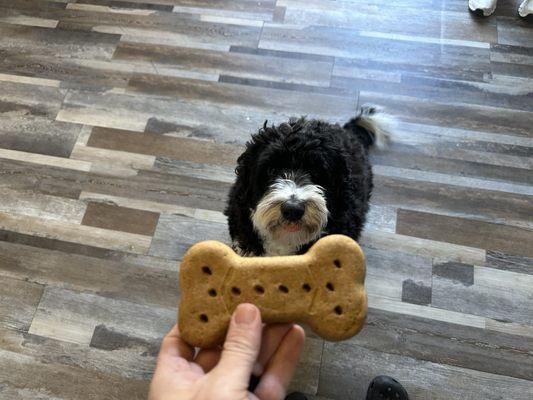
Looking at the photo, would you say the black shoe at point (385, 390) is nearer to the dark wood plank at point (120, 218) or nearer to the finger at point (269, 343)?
the finger at point (269, 343)

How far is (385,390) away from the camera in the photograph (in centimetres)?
184

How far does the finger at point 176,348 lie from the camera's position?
1.26 meters

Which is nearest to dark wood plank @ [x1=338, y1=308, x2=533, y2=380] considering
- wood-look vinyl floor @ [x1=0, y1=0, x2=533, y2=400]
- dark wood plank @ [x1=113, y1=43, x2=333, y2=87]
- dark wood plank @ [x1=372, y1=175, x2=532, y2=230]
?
wood-look vinyl floor @ [x1=0, y1=0, x2=533, y2=400]

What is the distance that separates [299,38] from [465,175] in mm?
1240

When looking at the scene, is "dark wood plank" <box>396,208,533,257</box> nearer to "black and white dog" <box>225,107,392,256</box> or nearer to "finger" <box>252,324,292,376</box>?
"black and white dog" <box>225,107,392,256</box>

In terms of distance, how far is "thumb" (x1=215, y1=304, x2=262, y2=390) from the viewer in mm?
1105

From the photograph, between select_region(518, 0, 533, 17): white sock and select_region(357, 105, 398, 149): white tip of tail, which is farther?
select_region(518, 0, 533, 17): white sock

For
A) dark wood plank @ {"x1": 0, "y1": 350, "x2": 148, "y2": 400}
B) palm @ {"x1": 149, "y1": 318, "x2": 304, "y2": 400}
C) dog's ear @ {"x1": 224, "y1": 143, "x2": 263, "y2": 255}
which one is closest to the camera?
palm @ {"x1": 149, "y1": 318, "x2": 304, "y2": 400}

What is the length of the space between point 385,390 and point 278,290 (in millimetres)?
890

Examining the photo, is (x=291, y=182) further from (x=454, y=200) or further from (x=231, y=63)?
(x=231, y=63)

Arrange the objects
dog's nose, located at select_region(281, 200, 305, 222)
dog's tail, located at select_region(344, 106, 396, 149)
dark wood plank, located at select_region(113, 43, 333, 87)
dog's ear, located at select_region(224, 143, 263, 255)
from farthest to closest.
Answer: dark wood plank, located at select_region(113, 43, 333, 87)
dog's tail, located at select_region(344, 106, 396, 149)
dog's ear, located at select_region(224, 143, 263, 255)
dog's nose, located at select_region(281, 200, 305, 222)

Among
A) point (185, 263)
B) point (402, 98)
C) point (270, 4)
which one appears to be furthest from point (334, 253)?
point (270, 4)

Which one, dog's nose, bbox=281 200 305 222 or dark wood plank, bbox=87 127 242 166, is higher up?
dog's nose, bbox=281 200 305 222

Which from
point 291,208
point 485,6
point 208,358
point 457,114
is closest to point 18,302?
point 208,358
